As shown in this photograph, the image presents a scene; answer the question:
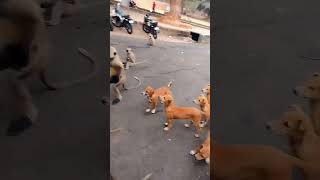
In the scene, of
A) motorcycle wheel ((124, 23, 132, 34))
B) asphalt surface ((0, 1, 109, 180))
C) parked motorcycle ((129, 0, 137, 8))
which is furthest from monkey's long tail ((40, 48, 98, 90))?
parked motorcycle ((129, 0, 137, 8))

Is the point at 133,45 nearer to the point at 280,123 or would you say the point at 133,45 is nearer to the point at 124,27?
the point at 124,27

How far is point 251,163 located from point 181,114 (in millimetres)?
479

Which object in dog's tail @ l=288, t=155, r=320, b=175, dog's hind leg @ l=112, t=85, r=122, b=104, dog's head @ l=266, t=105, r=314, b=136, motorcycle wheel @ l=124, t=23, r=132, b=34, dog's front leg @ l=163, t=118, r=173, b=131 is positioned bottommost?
dog's tail @ l=288, t=155, r=320, b=175

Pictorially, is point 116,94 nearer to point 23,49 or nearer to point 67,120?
point 67,120

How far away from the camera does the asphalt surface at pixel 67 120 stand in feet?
2.08

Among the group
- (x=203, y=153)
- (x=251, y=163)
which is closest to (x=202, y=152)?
(x=203, y=153)

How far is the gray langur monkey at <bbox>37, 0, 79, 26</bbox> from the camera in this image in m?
0.59

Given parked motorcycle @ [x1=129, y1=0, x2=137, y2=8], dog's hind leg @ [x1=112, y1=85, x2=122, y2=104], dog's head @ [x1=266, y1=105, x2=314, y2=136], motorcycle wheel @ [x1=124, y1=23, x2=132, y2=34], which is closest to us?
dog's head @ [x1=266, y1=105, x2=314, y2=136]

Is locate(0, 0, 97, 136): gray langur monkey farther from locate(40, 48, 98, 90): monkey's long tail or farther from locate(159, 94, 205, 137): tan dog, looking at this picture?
locate(159, 94, 205, 137): tan dog

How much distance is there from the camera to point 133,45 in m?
2.12

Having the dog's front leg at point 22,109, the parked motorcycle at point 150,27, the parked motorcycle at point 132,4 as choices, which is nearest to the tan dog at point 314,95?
the dog's front leg at point 22,109

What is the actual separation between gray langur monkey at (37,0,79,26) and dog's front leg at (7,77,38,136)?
0.10 metres

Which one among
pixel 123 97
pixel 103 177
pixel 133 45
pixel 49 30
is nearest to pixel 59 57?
pixel 49 30

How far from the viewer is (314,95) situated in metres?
0.65
